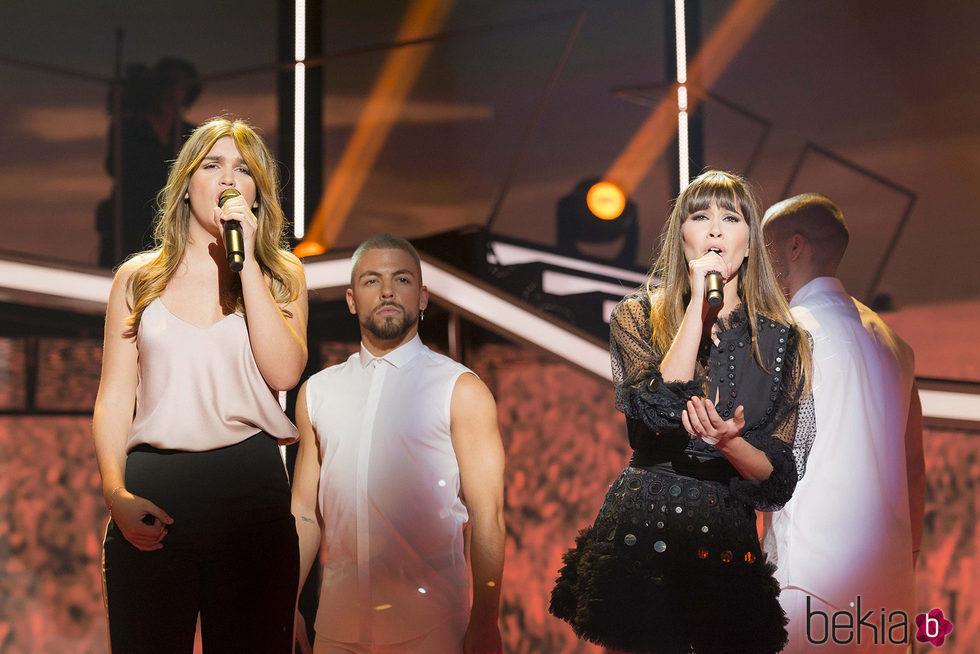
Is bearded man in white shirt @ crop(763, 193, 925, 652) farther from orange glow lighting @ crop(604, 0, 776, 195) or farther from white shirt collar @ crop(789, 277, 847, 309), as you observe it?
orange glow lighting @ crop(604, 0, 776, 195)

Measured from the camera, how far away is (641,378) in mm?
2008

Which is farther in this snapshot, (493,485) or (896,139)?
(896,139)

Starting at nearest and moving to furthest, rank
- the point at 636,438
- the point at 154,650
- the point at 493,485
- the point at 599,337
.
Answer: the point at 154,650 < the point at 636,438 < the point at 493,485 < the point at 599,337

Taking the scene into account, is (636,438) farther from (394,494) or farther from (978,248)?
(978,248)

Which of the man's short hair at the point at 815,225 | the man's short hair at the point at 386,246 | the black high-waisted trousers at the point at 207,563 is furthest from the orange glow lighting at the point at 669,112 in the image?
the black high-waisted trousers at the point at 207,563

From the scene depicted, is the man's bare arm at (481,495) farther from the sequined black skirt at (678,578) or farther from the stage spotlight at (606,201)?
the stage spotlight at (606,201)

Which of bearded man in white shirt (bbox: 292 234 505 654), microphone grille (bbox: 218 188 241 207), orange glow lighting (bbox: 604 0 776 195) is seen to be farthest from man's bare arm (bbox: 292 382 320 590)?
orange glow lighting (bbox: 604 0 776 195)

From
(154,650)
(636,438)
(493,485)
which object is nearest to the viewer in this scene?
(154,650)

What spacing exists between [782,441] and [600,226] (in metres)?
1.47

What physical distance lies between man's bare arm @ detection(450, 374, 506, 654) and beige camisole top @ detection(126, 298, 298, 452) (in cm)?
59

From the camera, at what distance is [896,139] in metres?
3.19

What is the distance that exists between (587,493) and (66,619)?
66.6 inches

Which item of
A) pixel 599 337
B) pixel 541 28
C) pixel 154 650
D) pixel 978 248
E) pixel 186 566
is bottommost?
pixel 154 650

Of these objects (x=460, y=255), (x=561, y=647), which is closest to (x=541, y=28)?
(x=460, y=255)
